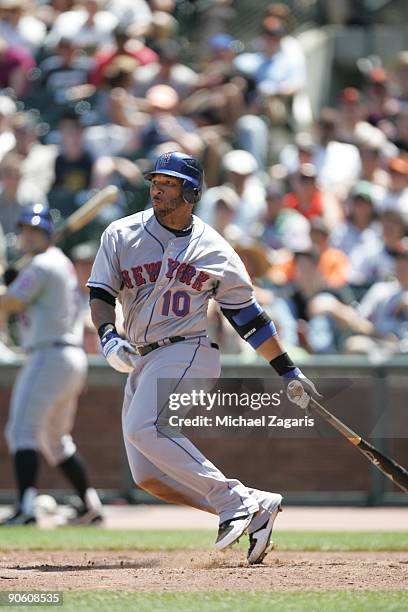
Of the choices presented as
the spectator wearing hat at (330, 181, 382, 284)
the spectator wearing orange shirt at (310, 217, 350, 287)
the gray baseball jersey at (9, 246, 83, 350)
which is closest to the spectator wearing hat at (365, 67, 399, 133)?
the spectator wearing hat at (330, 181, 382, 284)

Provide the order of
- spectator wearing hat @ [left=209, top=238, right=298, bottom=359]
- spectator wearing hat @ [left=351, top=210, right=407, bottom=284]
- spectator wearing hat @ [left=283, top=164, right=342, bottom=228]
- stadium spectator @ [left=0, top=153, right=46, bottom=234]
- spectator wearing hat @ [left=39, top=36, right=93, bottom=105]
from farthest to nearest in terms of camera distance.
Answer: spectator wearing hat @ [left=39, top=36, right=93, bottom=105] < spectator wearing hat @ [left=283, top=164, right=342, bottom=228] < stadium spectator @ [left=0, top=153, right=46, bottom=234] < spectator wearing hat @ [left=351, top=210, right=407, bottom=284] < spectator wearing hat @ [left=209, top=238, right=298, bottom=359]

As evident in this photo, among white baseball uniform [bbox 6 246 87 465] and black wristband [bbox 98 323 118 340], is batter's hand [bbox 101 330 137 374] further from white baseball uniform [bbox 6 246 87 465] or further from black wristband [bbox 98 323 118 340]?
white baseball uniform [bbox 6 246 87 465]

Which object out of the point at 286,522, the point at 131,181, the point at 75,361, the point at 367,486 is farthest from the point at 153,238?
the point at 131,181

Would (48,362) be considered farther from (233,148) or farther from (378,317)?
(233,148)

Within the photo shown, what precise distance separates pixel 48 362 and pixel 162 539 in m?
1.69

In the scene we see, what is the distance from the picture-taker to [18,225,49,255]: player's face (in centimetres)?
915

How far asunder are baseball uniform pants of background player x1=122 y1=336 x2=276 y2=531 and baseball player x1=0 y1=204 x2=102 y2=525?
2.88 meters

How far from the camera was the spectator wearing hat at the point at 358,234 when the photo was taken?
12.0 meters

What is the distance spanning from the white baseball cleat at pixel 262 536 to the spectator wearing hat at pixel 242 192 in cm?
601

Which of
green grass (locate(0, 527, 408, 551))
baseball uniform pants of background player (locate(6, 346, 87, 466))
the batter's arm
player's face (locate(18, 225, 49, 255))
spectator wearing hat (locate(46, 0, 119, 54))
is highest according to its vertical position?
spectator wearing hat (locate(46, 0, 119, 54))

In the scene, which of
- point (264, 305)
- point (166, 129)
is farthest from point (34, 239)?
point (166, 129)

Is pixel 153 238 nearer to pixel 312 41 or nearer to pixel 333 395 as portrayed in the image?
pixel 333 395

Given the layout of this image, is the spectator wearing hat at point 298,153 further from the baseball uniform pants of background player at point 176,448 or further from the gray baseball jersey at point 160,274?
the baseball uniform pants of background player at point 176,448

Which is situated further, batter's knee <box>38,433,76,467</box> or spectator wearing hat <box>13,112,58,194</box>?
spectator wearing hat <box>13,112,58,194</box>
